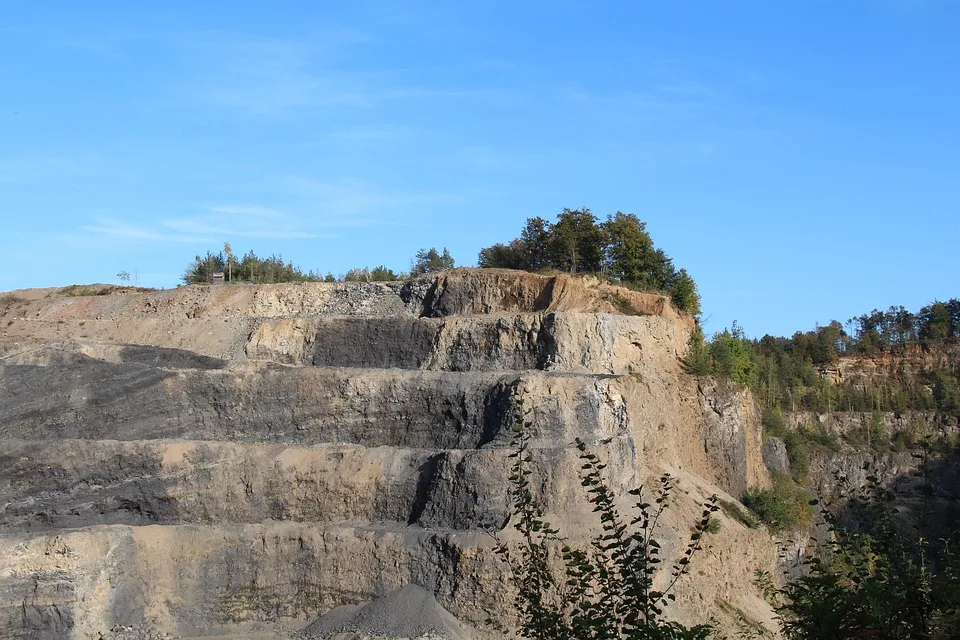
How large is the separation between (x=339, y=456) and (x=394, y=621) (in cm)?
667

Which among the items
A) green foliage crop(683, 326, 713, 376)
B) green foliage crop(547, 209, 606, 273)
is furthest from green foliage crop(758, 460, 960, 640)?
green foliage crop(547, 209, 606, 273)

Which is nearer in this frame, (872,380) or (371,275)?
(371,275)

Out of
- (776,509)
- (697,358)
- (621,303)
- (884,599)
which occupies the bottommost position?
(776,509)

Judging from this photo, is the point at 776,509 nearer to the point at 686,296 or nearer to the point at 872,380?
the point at 686,296

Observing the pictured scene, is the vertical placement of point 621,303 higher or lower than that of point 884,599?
higher

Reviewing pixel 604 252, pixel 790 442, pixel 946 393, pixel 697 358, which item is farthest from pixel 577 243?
pixel 946 393

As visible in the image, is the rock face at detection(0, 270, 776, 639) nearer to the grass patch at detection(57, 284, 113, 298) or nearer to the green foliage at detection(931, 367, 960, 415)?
the grass patch at detection(57, 284, 113, 298)

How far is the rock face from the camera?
28.4 metres

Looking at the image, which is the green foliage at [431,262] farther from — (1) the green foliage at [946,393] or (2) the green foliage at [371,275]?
(1) the green foliage at [946,393]

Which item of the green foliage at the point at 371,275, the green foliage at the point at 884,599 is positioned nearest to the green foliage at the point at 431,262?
the green foliage at the point at 371,275

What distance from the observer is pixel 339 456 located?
3241 cm

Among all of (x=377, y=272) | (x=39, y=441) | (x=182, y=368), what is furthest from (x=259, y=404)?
(x=377, y=272)

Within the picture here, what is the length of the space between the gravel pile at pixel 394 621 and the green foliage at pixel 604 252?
20334 mm

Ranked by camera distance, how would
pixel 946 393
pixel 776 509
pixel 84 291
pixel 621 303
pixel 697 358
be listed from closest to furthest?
pixel 776 509 < pixel 697 358 < pixel 621 303 < pixel 84 291 < pixel 946 393
